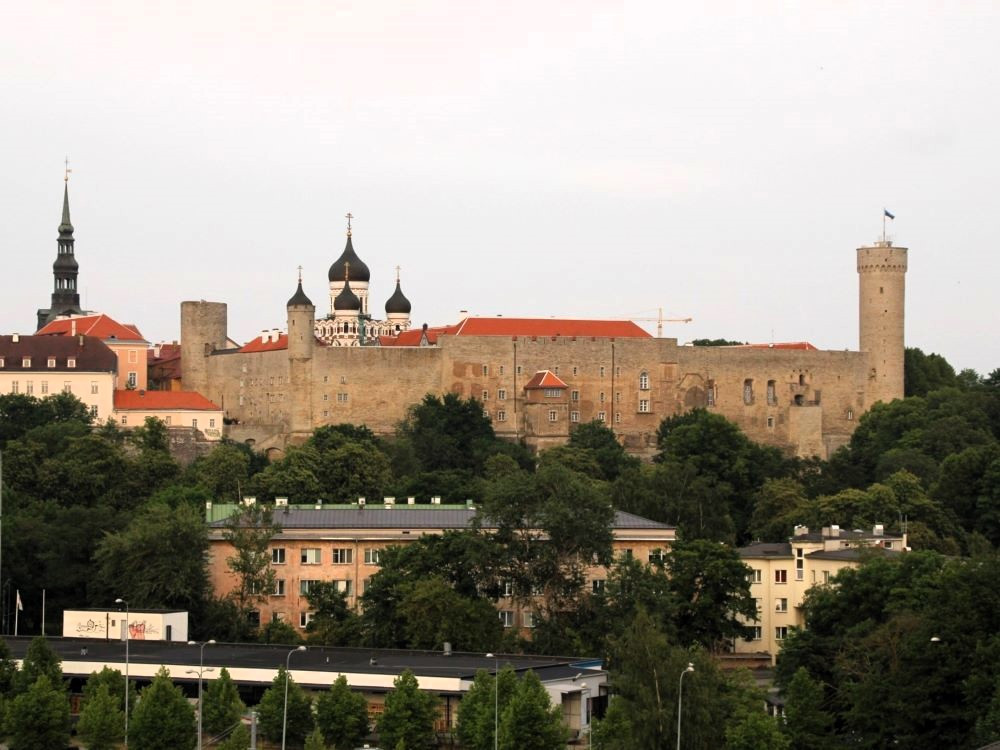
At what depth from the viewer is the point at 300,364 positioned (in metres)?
104

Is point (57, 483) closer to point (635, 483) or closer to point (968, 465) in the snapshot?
point (635, 483)

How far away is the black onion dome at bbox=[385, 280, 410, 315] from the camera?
12238 cm

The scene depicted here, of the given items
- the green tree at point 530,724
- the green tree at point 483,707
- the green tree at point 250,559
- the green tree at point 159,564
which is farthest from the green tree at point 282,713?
the green tree at point 250,559

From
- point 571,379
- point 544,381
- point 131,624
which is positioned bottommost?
point 131,624

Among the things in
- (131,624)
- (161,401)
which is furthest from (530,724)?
(161,401)

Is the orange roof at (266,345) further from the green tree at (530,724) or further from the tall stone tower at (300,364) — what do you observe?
the green tree at (530,724)

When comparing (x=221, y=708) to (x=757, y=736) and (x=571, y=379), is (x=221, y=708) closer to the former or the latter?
(x=757, y=736)

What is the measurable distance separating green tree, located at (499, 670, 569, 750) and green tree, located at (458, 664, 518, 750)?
356 millimetres

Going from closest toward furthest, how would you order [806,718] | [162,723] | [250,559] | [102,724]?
1. [806,718]
2. [162,723]
3. [102,724]
4. [250,559]

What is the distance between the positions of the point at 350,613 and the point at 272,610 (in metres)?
3.07

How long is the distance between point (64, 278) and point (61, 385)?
20108mm

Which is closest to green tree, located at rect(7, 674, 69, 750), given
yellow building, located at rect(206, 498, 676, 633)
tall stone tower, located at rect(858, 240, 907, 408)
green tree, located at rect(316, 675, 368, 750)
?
green tree, located at rect(316, 675, 368, 750)

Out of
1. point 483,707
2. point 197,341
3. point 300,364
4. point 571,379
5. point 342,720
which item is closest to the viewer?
point 483,707

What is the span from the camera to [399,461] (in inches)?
3787
